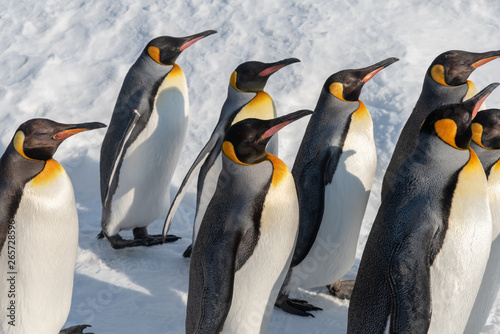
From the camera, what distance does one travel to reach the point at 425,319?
86.7 inches

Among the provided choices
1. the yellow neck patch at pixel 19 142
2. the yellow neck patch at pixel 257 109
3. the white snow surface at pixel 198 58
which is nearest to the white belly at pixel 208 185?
the yellow neck patch at pixel 257 109

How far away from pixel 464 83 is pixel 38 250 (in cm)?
218

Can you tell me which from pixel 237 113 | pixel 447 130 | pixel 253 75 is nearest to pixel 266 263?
pixel 447 130

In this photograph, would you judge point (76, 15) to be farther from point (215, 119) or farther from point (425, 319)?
point (425, 319)

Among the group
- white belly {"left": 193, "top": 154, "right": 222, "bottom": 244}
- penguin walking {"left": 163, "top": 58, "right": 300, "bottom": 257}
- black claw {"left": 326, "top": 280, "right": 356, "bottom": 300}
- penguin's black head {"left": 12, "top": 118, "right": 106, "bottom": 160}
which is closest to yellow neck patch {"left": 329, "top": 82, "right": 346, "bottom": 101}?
penguin walking {"left": 163, "top": 58, "right": 300, "bottom": 257}

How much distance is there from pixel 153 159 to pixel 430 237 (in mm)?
1917

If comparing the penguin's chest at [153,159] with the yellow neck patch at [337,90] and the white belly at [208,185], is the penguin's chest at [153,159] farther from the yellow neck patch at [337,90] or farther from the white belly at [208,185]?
the yellow neck patch at [337,90]

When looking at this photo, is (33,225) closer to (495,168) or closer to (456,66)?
(495,168)

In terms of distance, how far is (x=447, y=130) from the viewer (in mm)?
2246

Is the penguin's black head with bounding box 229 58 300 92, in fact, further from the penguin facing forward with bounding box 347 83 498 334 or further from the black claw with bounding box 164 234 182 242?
the penguin facing forward with bounding box 347 83 498 334

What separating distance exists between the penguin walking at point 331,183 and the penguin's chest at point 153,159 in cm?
94

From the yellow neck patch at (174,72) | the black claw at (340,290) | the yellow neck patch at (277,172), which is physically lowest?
the black claw at (340,290)

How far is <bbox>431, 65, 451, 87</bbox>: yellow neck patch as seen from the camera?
10.2 feet

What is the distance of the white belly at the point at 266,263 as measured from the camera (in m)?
2.47
